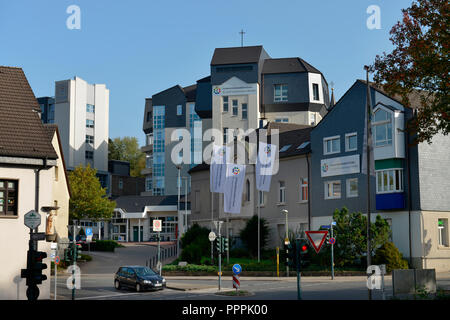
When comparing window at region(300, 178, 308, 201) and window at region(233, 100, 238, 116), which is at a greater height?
window at region(233, 100, 238, 116)

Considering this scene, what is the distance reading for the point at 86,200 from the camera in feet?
217

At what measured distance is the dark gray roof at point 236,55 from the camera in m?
70.5

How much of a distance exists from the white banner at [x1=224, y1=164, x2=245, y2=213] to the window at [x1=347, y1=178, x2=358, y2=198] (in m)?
9.41

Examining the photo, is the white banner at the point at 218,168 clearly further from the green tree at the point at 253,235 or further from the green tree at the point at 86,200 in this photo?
the green tree at the point at 86,200

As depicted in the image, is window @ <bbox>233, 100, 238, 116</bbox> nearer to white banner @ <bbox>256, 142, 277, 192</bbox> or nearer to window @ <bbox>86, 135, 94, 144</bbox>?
white banner @ <bbox>256, 142, 277, 192</bbox>

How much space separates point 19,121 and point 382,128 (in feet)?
83.9

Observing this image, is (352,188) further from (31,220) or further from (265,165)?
(31,220)

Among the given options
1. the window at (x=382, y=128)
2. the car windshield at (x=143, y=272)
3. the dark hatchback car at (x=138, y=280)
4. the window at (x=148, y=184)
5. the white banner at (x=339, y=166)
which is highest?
the window at (x=382, y=128)

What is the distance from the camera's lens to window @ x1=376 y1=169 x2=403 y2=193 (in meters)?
42.8

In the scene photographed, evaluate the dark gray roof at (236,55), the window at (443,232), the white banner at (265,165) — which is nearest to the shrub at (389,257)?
the window at (443,232)

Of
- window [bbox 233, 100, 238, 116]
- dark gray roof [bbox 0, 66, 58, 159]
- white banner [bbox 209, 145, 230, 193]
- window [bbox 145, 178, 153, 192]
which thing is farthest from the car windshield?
window [bbox 145, 178, 153, 192]

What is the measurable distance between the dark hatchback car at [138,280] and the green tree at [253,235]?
15.6 m

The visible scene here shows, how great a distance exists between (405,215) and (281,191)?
A: 12.6 meters
